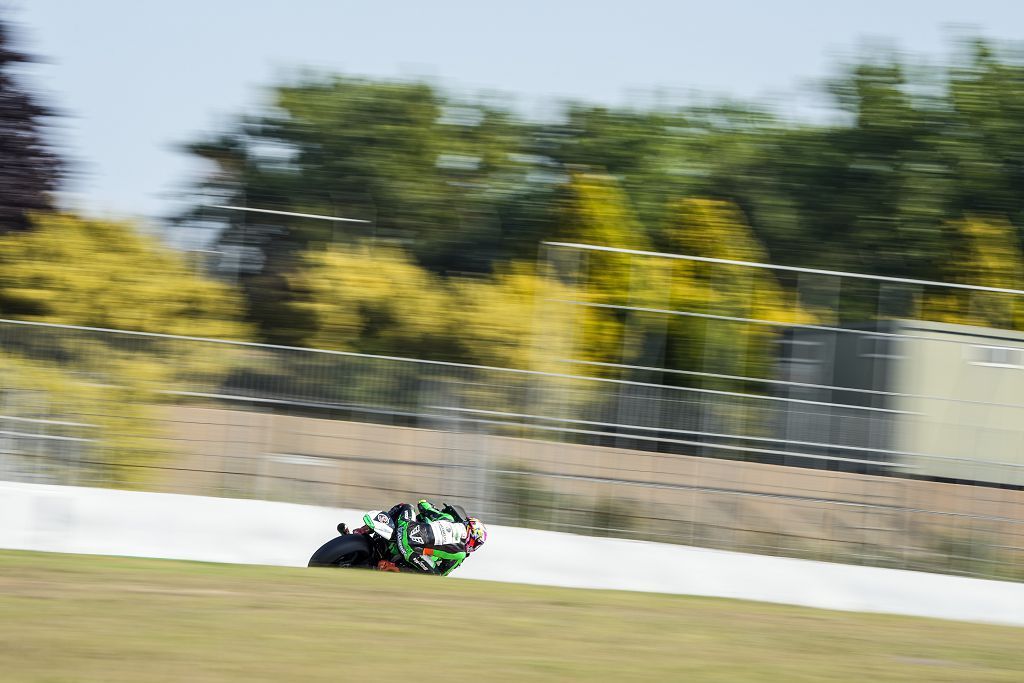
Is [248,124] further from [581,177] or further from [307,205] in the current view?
[581,177]

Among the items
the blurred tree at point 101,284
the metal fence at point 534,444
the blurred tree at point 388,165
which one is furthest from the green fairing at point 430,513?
the blurred tree at point 388,165

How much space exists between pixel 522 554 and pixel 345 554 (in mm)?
2057

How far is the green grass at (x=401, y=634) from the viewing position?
195 inches

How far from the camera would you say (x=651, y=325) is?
1455 centimetres

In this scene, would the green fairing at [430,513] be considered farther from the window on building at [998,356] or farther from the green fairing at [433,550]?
the window on building at [998,356]

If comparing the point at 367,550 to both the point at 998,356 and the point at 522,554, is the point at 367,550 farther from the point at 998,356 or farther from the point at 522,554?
the point at 998,356

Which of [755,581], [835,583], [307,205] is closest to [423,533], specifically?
[755,581]

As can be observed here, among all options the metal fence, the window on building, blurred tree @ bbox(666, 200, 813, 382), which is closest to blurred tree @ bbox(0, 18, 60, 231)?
the metal fence

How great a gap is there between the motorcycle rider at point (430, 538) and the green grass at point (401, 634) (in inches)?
37.0

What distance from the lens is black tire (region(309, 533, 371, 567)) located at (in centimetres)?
921

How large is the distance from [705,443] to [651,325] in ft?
6.99

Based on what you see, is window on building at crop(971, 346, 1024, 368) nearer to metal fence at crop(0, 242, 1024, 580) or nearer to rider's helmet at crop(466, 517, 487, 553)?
metal fence at crop(0, 242, 1024, 580)

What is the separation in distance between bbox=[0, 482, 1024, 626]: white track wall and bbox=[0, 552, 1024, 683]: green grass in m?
2.15

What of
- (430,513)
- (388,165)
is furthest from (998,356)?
(388,165)
